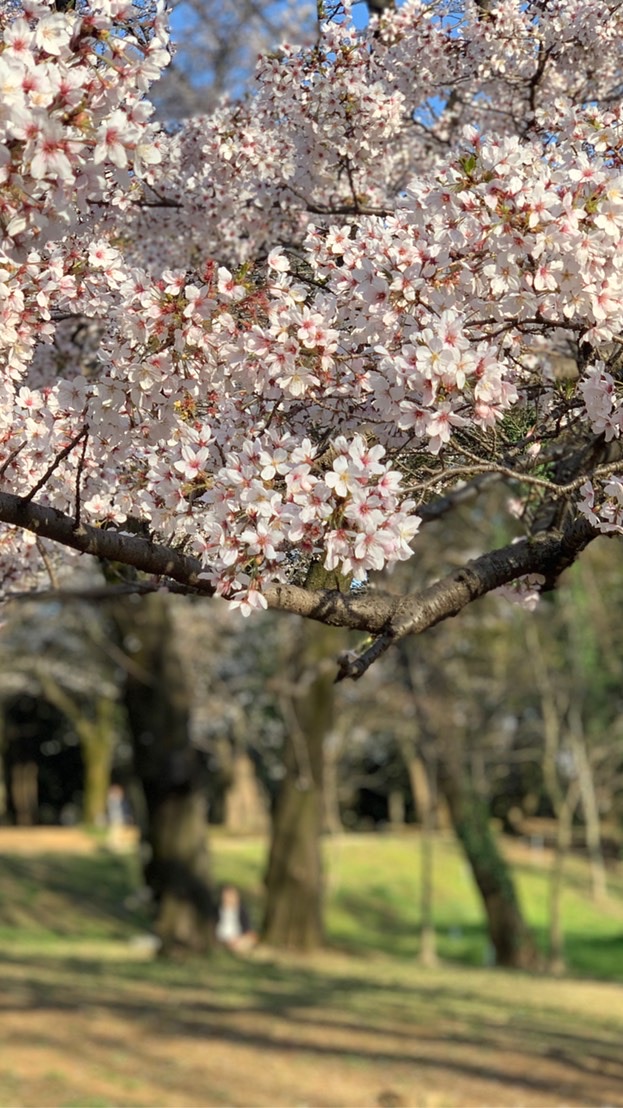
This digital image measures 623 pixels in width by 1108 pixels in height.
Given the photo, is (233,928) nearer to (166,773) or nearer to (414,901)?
(166,773)

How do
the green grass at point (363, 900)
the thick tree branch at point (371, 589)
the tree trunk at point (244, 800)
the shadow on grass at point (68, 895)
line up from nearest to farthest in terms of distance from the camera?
the thick tree branch at point (371, 589)
the shadow on grass at point (68, 895)
the green grass at point (363, 900)
the tree trunk at point (244, 800)

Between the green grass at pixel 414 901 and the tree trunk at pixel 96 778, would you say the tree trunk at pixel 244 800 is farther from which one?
the green grass at pixel 414 901

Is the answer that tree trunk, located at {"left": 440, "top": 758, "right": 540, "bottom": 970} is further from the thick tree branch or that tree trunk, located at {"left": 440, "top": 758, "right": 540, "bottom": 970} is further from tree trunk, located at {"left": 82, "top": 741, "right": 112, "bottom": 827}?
tree trunk, located at {"left": 82, "top": 741, "right": 112, "bottom": 827}

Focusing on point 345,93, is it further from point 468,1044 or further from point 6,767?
Result: point 6,767

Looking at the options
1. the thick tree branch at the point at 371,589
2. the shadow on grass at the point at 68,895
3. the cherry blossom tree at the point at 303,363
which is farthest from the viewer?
the shadow on grass at the point at 68,895

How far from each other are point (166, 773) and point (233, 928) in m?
3.24

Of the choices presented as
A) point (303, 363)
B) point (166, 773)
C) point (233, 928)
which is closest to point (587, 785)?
point (233, 928)

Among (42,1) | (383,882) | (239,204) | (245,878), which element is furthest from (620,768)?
(42,1)

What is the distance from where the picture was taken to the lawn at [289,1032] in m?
8.61

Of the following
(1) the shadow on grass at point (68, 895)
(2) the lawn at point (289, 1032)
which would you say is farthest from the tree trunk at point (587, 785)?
(1) the shadow on grass at point (68, 895)

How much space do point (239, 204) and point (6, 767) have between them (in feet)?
148

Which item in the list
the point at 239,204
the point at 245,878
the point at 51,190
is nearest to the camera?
the point at 51,190

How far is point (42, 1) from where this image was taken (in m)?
3.52

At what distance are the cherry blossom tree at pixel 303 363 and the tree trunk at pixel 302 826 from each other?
1311 centimetres
